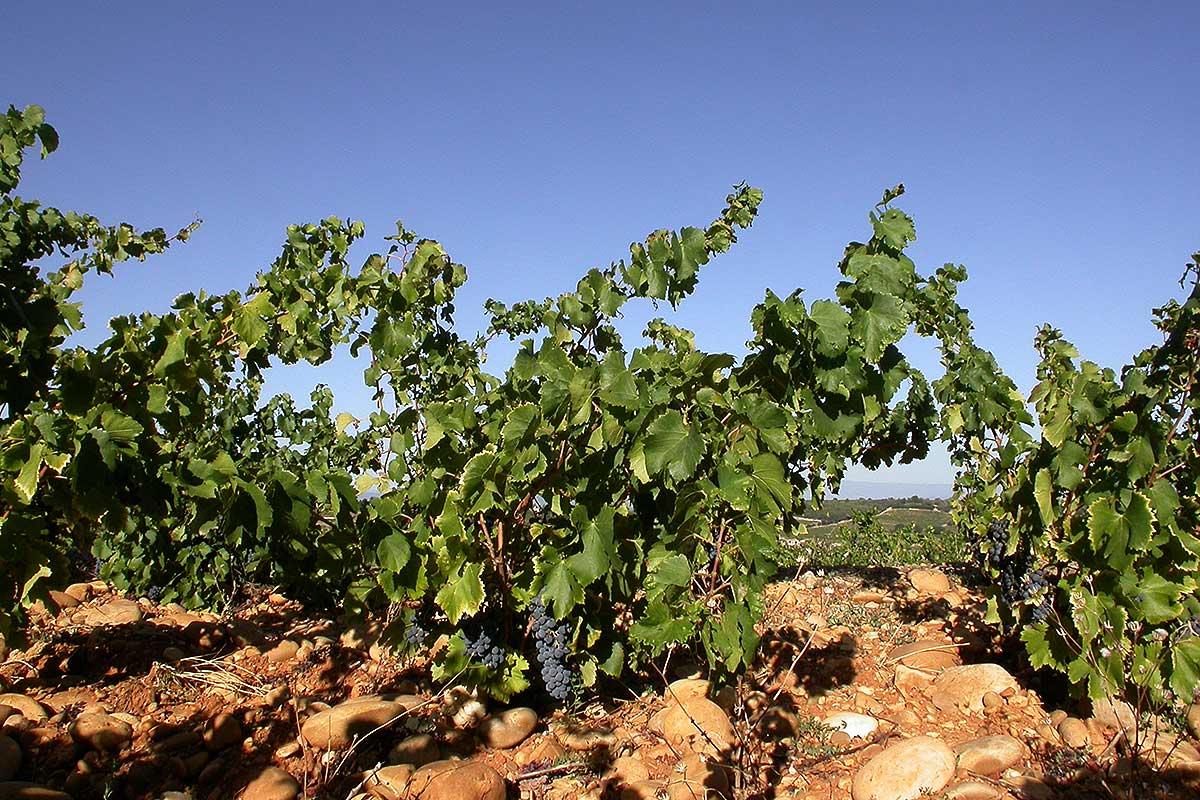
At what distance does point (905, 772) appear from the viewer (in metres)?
3.40

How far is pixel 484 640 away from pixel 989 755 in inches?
87.2

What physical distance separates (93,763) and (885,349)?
3800 millimetres

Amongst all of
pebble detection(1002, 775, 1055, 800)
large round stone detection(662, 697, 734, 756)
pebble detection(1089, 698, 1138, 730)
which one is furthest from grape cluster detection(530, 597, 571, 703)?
pebble detection(1089, 698, 1138, 730)

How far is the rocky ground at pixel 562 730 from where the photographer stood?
3432 mm

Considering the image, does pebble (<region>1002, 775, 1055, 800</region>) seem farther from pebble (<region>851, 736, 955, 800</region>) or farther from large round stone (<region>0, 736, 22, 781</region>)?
large round stone (<region>0, 736, 22, 781</region>)

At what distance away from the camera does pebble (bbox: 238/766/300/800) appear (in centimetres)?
343

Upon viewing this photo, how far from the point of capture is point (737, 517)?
3.32 meters

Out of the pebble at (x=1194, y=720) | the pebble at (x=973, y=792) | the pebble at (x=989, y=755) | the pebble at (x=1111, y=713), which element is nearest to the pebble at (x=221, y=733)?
the pebble at (x=973, y=792)

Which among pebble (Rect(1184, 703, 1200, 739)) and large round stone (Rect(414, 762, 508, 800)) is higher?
large round stone (Rect(414, 762, 508, 800))

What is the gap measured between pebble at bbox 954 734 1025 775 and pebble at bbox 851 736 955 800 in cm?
11

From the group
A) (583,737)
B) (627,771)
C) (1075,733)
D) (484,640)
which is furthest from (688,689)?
(1075,733)

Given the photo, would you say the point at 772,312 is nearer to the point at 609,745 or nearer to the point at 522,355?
A: the point at 522,355

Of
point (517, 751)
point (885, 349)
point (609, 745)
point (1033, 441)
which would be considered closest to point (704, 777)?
point (609, 745)

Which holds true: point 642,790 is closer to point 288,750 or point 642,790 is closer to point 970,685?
point 288,750
